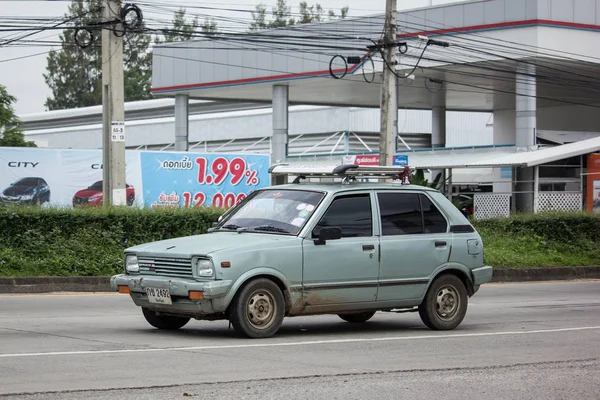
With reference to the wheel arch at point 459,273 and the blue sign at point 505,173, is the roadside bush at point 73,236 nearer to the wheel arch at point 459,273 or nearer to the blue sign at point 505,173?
the wheel arch at point 459,273

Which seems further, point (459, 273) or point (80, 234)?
point (80, 234)

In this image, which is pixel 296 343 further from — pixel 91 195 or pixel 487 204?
pixel 487 204

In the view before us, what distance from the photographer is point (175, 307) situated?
1024cm

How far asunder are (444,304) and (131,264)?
386 centimetres

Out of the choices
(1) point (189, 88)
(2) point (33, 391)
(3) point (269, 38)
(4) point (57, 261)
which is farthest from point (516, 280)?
(1) point (189, 88)

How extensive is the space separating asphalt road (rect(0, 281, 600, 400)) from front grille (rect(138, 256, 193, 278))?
702 mm

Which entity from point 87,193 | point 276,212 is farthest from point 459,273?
point 87,193

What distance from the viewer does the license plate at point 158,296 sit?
1021cm

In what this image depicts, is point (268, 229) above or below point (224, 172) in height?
below

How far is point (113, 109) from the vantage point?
21.1 metres

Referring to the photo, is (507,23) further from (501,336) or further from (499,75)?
(501,336)

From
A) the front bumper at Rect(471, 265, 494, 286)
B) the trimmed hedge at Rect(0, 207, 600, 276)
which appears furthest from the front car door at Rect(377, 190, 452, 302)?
the trimmed hedge at Rect(0, 207, 600, 276)

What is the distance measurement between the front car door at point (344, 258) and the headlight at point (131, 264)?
1.86 m

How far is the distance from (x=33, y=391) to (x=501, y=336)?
6092mm
